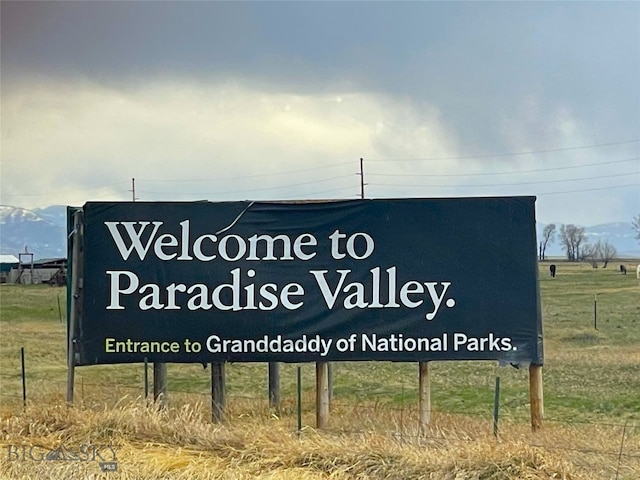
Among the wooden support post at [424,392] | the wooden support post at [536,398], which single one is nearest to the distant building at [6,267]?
the wooden support post at [424,392]

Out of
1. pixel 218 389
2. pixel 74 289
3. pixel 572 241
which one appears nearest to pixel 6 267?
pixel 74 289

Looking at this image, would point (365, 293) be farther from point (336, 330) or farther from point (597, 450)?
point (597, 450)

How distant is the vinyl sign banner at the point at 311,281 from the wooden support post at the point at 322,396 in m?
0.19

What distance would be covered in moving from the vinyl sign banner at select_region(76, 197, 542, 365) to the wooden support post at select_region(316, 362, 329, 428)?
7.5 inches

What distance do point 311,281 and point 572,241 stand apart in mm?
120129

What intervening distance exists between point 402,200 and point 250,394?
201 inches

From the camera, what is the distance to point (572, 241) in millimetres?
121625

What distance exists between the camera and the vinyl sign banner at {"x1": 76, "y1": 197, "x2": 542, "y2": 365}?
319 inches

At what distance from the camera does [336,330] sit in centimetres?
812

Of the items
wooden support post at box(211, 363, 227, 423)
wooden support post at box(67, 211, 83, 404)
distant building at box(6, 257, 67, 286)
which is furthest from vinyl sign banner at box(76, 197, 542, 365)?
distant building at box(6, 257, 67, 286)

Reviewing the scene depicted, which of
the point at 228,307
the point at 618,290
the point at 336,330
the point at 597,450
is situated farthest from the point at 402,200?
the point at 618,290

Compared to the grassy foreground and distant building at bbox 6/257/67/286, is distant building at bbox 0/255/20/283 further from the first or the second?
the grassy foreground

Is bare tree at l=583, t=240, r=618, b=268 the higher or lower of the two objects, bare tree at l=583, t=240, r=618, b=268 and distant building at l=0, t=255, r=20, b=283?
the higher

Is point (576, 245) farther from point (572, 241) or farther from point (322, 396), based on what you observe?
point (322, 396)
